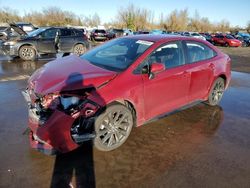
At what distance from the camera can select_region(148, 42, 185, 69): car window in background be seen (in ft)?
14.2

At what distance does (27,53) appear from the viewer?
1245 centimetres

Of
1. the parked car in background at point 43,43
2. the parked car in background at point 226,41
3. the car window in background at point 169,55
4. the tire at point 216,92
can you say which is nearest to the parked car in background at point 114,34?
the parked car in background at point 226,41

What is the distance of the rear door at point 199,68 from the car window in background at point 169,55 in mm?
222

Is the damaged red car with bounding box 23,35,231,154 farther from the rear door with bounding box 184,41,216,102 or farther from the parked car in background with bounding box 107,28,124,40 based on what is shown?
the parked car in background with bounding box 107,28,124,40

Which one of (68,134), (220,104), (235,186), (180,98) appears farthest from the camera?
(220,104)

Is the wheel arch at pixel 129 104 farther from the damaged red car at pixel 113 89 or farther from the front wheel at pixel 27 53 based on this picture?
the front wheel at pixel 27 53

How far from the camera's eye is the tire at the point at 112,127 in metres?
3.62

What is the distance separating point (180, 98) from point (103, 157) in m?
1.92

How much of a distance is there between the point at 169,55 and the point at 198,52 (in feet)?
3.00

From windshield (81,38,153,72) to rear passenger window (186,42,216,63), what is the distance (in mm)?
936

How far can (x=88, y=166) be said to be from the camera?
340 cm

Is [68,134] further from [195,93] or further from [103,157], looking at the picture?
[195,93]

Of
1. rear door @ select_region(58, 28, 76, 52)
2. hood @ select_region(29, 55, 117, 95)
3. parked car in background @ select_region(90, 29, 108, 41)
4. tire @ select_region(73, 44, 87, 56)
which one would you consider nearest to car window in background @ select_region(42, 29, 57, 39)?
rear door @ select_region(58, 28, 76, 52)

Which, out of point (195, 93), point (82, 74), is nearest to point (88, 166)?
point (82, 74)
